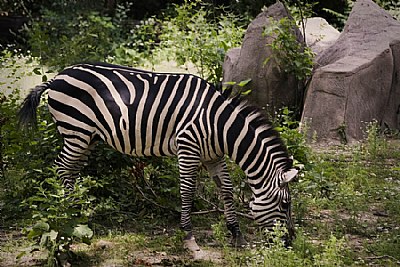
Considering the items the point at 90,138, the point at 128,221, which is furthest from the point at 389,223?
the point at 90,138

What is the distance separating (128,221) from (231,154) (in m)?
1.46

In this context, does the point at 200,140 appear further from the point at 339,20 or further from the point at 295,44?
the point at 339,20

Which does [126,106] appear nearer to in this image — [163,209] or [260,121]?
[163,209]

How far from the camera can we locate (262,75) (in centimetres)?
1027

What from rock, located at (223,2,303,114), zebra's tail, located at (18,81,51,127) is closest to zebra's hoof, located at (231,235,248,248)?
zebra's tail, located at (18,81,51,127)

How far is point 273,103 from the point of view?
1032cm

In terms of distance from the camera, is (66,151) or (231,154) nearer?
(231,154)

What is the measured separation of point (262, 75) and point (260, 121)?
433 cm

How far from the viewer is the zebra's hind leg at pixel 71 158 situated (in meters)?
6.47

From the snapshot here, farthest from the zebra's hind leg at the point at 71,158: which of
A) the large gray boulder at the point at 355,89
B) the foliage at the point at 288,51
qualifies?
the foliage at the point at 288,51

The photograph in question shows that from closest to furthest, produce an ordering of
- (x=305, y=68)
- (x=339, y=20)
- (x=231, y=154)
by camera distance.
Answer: (x=231, y=154) < (x=305, y=68) < (x=339, y=20)

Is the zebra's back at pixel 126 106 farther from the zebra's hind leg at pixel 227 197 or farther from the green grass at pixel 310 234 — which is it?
the green grass at pixel 310 234

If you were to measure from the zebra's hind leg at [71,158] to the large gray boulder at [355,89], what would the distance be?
3689mm

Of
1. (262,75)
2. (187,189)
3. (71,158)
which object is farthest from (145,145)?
(262,75)
